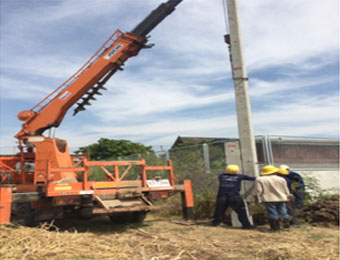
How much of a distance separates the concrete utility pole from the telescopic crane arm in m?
2.79

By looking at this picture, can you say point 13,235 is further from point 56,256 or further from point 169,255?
point 169,255

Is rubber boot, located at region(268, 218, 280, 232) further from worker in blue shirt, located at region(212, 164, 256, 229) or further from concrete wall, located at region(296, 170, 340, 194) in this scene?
concrete wall, located at region(296, 170, 340, 194)

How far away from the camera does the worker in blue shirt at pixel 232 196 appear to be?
8.01 metres

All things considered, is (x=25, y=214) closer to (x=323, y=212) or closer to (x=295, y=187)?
(x=295, y=187)

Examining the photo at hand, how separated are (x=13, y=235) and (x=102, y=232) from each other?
1.93 metres

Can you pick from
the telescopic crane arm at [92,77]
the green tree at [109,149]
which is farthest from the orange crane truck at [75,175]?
the green tree at [109,149]

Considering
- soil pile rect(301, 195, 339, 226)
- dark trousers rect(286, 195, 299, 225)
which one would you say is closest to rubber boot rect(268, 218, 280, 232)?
dark trousers rect(286, 195, 299, 225)

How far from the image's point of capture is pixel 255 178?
794cm

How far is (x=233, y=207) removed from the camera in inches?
320

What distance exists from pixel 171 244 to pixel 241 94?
4054mm

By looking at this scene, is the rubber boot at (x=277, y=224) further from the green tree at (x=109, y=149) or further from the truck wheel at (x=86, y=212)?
the green tree at (x=109, y=149)

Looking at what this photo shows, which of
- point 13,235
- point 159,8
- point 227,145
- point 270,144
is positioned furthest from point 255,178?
point 159,8

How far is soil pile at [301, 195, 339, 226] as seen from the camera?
8234 millimetres

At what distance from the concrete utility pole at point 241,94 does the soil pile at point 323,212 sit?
5.91 ft
